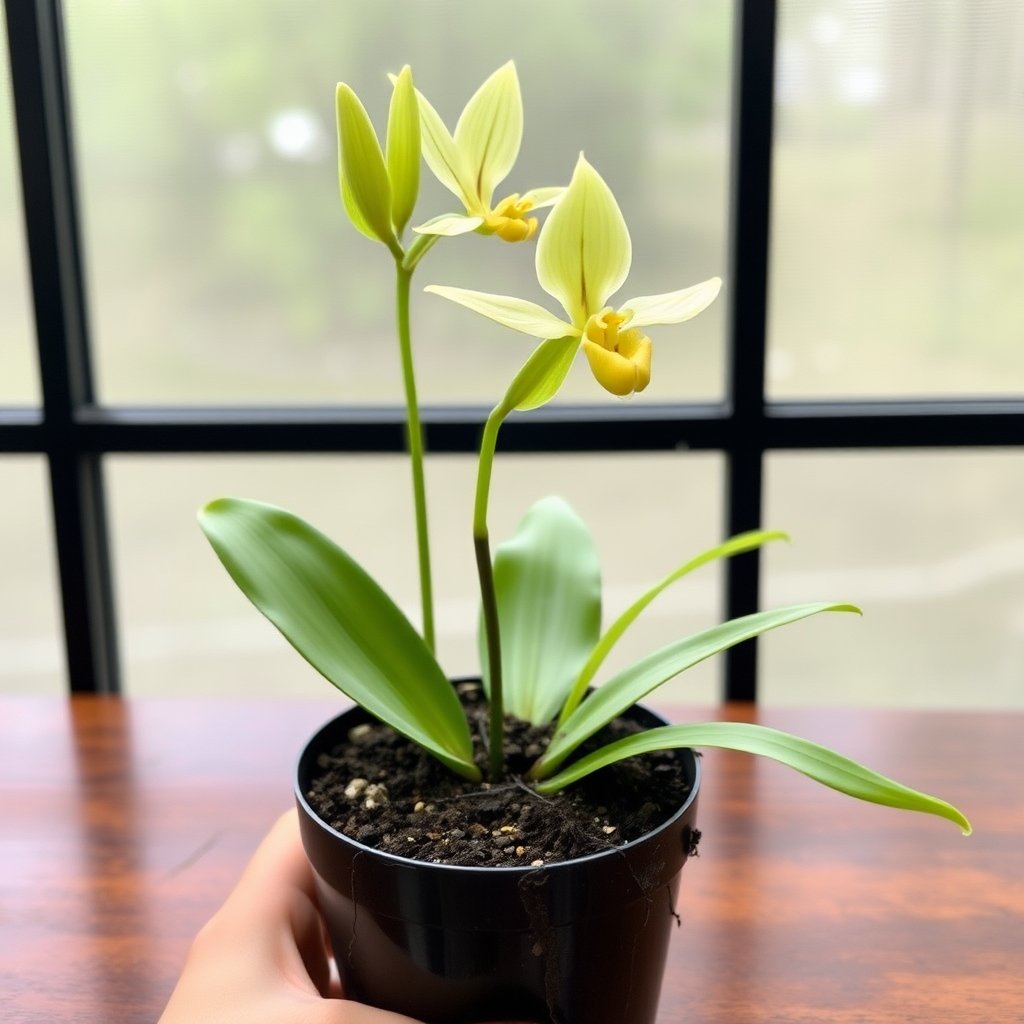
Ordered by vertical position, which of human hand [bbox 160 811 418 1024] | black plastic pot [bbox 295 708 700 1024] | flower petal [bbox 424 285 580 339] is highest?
flower petal [bbox 424 285 580 339]

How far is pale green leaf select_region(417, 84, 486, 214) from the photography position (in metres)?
0.53

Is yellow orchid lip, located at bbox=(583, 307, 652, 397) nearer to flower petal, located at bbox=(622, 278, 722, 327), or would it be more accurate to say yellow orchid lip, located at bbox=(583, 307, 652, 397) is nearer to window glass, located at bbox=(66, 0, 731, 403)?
flower petal, located at bbox=(622, 278, 722, 327)

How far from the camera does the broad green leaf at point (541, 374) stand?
0.49m

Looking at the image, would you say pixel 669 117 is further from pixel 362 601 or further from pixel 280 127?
pixel 362 601

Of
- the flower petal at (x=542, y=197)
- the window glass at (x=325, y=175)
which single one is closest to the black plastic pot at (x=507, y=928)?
the flower petal at (x=542, y=197)

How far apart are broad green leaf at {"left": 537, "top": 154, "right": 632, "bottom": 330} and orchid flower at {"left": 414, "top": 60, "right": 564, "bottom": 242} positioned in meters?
0.04

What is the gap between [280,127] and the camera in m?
1.03

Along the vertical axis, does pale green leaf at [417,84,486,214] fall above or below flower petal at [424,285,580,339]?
above

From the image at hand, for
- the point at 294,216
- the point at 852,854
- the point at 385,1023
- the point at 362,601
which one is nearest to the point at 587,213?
the point at 362,601

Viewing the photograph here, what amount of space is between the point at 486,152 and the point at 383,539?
686 mm

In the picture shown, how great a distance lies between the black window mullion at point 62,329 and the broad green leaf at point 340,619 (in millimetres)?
Result: 606

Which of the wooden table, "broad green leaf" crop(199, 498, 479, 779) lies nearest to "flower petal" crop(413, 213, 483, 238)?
"broad green leaf" crop(199, 498, 479, 779)

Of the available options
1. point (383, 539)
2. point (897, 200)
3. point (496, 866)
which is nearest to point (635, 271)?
point (897, 200)

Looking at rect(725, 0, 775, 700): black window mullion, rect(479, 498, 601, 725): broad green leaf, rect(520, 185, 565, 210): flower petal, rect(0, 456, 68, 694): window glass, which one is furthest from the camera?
rect(0, 456, 68, 694): window glass
